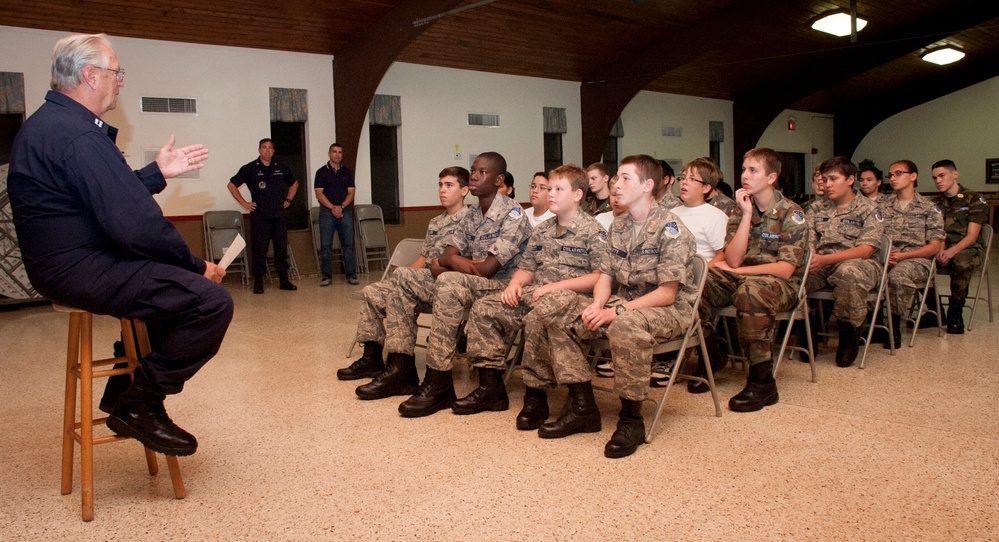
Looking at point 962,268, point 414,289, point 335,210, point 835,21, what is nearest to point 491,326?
point 414,289

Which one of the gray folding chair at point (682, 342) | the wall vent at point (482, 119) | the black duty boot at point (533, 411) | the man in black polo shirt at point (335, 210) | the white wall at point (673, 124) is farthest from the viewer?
the white wall at point (673, 124)

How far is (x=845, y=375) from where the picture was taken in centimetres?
402

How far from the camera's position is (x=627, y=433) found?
291 cm

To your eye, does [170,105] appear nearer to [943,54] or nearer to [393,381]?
[393,381]

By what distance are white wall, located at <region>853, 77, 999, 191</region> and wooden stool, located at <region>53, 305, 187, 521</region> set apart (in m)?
16.8

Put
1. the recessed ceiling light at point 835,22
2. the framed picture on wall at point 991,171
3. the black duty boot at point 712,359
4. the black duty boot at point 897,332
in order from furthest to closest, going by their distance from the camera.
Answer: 1. the framed picture on wall at point 991,171
2. the recessed ceiling light at point 835,22
3. the black duty boot at point 897,332
4. the black duty boot at point 712,359

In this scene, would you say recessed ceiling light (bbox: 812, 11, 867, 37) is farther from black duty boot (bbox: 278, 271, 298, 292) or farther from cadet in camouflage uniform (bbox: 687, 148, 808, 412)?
black duty boot (bbox: 278, 271, 298, 292)

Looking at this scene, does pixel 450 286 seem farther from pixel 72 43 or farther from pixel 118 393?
pixel 72 43

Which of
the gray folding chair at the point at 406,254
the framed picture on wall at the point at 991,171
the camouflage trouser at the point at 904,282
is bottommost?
the camouflage trouser at the point at 904,282

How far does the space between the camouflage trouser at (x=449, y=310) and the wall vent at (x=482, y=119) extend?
7804 millimetres

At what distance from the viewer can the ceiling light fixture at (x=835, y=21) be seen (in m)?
9.64

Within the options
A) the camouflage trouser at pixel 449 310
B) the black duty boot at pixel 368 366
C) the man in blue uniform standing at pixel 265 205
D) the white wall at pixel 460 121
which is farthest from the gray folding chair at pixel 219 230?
the camouflage trouser at pixel 449 310

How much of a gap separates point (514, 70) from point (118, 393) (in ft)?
31.3

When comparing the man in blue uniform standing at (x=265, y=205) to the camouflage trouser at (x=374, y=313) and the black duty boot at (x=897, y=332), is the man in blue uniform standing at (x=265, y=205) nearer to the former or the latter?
the camouflage trouser at (x=374, y=313)
